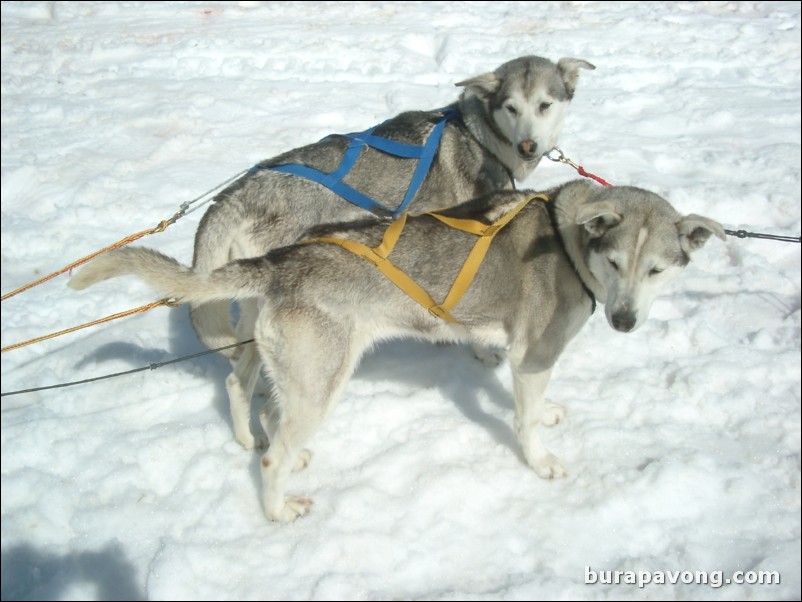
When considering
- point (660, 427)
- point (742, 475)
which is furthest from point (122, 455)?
point (742, 475)

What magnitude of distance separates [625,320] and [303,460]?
89.9 inches

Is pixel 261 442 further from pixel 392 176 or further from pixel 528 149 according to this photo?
pixel 528 149

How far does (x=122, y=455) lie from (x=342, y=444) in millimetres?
1503

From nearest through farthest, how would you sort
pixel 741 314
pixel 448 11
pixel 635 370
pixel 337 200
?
1. pixel 337 200
2. pixel 635 370
3. pixel 741 314
4. pixel 448 11

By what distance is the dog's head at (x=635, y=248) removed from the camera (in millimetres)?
3121

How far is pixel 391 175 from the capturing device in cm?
455

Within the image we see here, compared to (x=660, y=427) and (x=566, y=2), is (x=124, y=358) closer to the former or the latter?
(x=660, y=427)

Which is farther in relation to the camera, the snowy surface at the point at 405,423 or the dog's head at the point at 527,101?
the dog's head at the point at 527,101

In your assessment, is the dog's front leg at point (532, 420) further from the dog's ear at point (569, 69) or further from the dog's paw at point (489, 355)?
the dog's ear at point (569, 69)

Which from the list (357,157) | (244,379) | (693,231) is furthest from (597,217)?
(244,379)

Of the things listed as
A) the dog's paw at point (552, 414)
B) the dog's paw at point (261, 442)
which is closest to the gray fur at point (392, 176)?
the dog's paw at point (261, 442)

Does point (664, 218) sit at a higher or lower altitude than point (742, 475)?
higher

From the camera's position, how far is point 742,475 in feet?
12.2

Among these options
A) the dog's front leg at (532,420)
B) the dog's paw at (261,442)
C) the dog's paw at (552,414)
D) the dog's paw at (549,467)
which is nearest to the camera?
the dog's front leg at (532,420)
